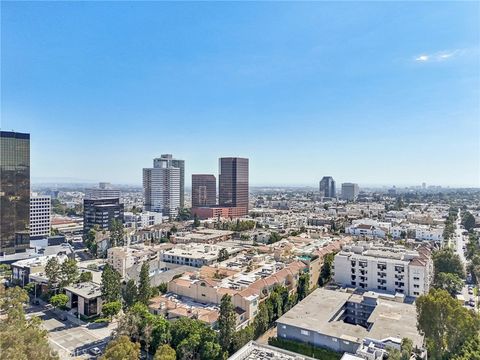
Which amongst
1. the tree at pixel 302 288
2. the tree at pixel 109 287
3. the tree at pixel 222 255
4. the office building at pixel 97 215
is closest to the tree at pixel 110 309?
the tree at pixel 109 287

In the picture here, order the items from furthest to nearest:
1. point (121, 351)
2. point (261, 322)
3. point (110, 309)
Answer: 1. point (110, 309)
2. point (261, 322)
3. point (121, 351)

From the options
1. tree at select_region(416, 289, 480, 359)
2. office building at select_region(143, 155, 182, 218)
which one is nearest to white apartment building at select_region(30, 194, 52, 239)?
office building at select_region(143, 155, 182, 218)

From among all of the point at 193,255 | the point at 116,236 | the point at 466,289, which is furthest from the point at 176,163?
the point at 466,289

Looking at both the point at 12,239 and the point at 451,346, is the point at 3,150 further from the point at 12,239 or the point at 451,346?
the point at 451,346

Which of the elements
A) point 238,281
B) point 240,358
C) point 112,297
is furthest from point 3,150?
point 240,358

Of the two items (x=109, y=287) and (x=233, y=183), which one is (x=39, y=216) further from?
(x=233, y=183)
